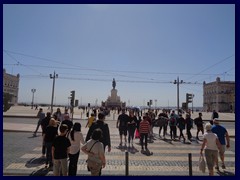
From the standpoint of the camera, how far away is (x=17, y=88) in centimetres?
11275

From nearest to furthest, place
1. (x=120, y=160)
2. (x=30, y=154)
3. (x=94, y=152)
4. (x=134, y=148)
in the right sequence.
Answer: (x=94, y=152)
(x=120, y=160)
(x=30, y=154)
(x=134, y=148)

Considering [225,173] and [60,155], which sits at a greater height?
[60,155]

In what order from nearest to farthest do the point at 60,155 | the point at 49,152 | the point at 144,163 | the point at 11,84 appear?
1. the point at 60,155
2. the point at 49,152
3. the point at 144,163
4. the point at 11,84

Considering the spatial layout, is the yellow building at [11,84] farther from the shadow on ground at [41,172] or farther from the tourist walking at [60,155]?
the tourist walking at [60,155]

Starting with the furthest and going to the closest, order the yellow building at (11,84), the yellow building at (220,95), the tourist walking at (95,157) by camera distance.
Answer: the yellow building at (220,95)
the yellow building at (11,84)
the tourist walking at (95,157)

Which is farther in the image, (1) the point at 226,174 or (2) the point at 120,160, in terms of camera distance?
(2) the point at 120,160

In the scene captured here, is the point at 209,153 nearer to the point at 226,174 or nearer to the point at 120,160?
the point at 226,174

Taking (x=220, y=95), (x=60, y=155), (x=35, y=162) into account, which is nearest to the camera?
(x=60, y=155)

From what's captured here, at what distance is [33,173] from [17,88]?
114610 millimetres

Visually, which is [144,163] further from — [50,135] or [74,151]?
[50,135]

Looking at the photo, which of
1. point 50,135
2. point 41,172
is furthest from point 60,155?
point 50,135

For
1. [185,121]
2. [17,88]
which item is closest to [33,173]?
[185,121]

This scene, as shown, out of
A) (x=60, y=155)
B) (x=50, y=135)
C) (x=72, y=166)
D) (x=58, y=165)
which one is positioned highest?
(x=50, y=135)

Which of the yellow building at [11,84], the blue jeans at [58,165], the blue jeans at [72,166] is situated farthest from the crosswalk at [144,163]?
the yellow building at [11,84]
